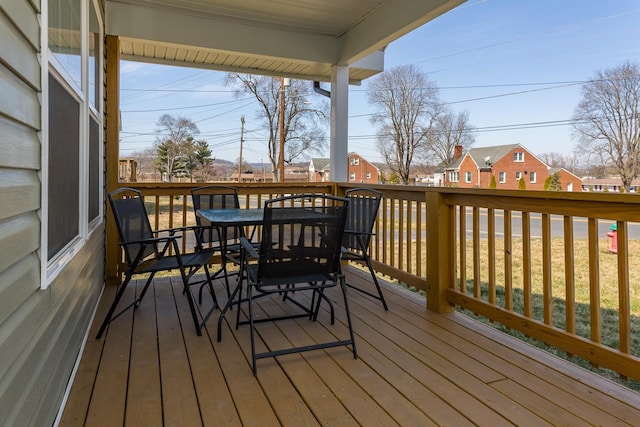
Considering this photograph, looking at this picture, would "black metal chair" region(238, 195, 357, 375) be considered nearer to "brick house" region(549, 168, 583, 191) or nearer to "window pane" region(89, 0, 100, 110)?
"window pane" region(89, 0, 100, 110)

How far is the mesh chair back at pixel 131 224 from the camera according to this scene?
259cm

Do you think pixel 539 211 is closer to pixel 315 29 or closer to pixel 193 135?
pixel 315 29

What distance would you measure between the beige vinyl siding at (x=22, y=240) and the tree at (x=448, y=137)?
18894 mm

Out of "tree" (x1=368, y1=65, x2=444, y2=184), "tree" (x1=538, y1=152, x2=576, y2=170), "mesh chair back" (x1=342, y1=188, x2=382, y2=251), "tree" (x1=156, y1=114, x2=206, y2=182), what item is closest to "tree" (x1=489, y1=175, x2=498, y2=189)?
"tree" (x1=538, y1=152, x2=576, y2=170)

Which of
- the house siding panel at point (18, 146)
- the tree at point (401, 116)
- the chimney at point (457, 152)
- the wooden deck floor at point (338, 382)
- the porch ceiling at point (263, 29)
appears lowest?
the wooden deck floor at point (338, 382)

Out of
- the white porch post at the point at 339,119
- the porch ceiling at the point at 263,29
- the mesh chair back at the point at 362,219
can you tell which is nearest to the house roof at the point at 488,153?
the white porch post at the point at 339,119

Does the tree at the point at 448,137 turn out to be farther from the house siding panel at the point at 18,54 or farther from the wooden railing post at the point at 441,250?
the house siding panel at the point at 18,54

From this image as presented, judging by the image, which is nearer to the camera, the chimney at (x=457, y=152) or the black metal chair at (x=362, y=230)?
the black metal chair at (x=362, y=230)

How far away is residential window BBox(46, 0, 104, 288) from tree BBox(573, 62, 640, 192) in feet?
57.1

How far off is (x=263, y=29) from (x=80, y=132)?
2.87m

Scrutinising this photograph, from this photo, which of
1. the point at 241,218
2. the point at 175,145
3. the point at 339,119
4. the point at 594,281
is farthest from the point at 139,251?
the point at 175,145

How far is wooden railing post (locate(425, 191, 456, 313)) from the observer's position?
10.0 feet

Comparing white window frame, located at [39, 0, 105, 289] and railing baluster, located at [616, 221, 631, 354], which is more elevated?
white window frame, located at [39, 0, 105, 289]

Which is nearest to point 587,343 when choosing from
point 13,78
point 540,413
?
point 540,413
